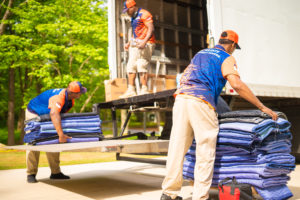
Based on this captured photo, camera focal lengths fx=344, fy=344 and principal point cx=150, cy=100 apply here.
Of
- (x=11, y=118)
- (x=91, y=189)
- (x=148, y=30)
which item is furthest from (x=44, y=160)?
(x=11, y=118)

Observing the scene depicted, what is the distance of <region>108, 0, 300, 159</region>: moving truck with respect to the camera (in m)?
6.09

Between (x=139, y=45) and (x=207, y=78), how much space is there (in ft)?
8.85

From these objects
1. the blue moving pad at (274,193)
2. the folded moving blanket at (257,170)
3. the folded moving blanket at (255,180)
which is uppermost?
the folded moving blanket at (257,170)

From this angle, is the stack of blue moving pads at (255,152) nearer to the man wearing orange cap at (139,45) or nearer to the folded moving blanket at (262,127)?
the folded moving blanket at (262,127)

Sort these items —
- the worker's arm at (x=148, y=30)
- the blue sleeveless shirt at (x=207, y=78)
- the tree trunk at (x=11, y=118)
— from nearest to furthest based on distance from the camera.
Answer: the blue sleeveless shirt at (x=207, y=78) < the worker's arm at (x=148, y=30) < the tree trunk at (x=11, y=118)

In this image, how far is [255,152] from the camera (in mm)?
3504

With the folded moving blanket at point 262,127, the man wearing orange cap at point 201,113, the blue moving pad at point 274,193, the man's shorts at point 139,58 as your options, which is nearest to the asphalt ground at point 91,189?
the blue moving pad at point 274,193

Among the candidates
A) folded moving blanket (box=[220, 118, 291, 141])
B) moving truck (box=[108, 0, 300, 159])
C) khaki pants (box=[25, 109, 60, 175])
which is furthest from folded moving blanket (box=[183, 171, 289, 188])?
khaki pants (box=[25, 109, 60, 175])

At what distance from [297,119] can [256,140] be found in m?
4.89

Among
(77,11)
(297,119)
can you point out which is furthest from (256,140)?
(77,11)

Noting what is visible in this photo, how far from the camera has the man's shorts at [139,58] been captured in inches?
245

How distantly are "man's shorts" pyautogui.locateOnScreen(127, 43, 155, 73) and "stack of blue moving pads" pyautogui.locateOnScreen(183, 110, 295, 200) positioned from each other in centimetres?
273

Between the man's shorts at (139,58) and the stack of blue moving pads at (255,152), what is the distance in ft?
8.96

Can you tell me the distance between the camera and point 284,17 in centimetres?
699
